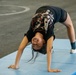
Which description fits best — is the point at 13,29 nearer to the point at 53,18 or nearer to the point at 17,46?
the point at 17,46

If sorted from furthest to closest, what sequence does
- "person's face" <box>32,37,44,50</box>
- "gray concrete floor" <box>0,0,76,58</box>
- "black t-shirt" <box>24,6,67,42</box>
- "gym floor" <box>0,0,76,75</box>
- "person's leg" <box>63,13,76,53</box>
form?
"gray concrete floor" <box>0,0,76,58</box> → "person's leg" <box>63,13,76,53</box> → "gym floor" <box>0,0,76,75</box> → "black t-shirt" <box>24,6,67,42</box> → "person's face" <box>32,37,44,50</box>

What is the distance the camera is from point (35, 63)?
465 centimetres

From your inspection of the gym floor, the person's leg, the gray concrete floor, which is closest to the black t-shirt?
the person's leg

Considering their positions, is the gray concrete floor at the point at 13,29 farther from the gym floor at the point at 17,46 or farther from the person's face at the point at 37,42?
the person's face at the point at 37,42

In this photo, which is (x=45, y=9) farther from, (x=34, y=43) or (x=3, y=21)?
(x=3, y=21)

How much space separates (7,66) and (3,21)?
466 cm

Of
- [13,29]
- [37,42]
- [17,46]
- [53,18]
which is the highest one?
[53,18]

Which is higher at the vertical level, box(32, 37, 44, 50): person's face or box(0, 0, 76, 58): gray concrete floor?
box(32, 37, 44, 50): person's face

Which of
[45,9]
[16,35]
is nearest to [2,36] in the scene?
[16,35]

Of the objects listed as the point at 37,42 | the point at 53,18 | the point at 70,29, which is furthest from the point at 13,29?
the point at 37,42

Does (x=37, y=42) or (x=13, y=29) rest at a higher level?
(x=37, y=42)

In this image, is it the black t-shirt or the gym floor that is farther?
the gym floor

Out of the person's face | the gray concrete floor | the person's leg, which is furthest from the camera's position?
the gray concrete floor

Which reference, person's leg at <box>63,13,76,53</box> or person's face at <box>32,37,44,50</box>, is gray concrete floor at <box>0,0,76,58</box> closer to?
person's leg at <box>63,13,76,53</box>
